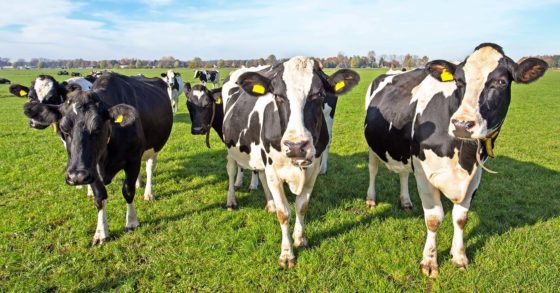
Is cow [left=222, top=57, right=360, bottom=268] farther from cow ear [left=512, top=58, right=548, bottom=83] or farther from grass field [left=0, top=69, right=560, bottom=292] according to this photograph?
cow ear [left=512, top=58, right=548, bottom=83]

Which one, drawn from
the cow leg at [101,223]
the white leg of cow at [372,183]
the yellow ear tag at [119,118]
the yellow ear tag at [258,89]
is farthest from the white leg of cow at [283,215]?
the cow leg at [101,223]

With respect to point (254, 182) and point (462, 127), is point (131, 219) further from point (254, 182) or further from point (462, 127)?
point (462, 127)

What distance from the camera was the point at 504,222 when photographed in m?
5.63

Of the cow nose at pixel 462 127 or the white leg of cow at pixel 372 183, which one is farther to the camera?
the white leg of cow at pixel 372 183

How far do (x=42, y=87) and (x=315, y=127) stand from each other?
7.31 meters

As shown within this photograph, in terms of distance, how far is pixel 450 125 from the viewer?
142 inches

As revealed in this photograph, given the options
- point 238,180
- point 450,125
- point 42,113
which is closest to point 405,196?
point 450,125

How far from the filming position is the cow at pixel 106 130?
13.4 ft

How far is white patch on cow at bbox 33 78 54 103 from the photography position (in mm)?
8314

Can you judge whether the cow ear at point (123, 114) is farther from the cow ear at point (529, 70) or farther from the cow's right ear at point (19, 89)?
the cow ear at point (529, 70)

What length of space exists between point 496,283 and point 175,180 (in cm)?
593

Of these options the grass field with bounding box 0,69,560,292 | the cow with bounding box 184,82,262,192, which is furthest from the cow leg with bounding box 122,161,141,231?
the cow with bounding box 184,82,262,192

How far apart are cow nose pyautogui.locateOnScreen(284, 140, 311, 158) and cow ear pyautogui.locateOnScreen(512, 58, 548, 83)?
217cm

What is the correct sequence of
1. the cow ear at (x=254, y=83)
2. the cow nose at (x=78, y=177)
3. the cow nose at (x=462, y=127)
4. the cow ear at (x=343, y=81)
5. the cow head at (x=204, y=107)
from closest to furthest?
the cow nose at (x=462, y=127)
the cow nose at (x=78, y=177)
the cow ear at (x=254, y=83)
the cow ear at (x=343, y=81)
the cow head at (x=204, y=107)
